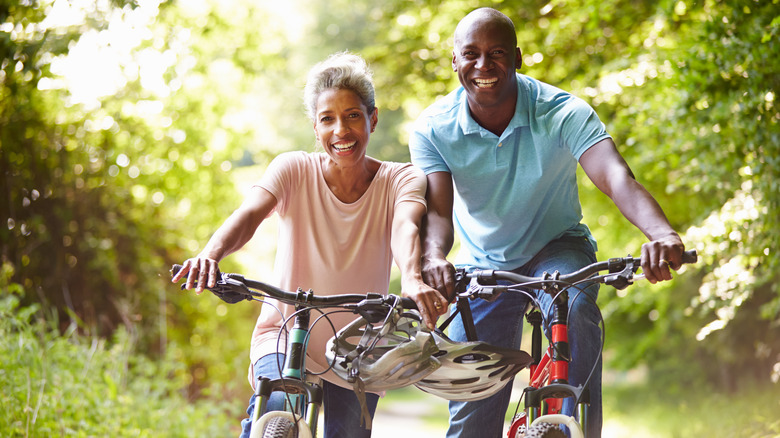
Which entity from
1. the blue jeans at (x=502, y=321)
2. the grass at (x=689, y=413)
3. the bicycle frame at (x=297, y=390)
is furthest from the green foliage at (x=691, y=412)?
the bicycle frame at (x=297, y=390)

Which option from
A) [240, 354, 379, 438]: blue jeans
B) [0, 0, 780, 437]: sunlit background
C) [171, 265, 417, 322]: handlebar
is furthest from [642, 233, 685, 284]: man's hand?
[0, 0, 780, 437]: sunlit background

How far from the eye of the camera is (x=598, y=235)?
943 centimetres

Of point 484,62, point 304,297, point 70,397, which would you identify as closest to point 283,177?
point 304,297

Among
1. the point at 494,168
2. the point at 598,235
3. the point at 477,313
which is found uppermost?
the point at 598,235

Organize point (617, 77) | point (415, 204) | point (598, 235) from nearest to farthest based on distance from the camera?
point (415, 204) → point (617, 77) → point (598, 235)

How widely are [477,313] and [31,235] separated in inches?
222

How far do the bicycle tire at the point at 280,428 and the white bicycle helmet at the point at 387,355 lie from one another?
260 mm

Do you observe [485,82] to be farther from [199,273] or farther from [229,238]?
[199,273]

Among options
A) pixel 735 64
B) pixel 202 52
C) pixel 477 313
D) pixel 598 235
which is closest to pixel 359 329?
pixel 477 313

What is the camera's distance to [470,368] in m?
2.78

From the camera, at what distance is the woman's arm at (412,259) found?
2711mm

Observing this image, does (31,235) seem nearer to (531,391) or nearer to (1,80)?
(1,80)

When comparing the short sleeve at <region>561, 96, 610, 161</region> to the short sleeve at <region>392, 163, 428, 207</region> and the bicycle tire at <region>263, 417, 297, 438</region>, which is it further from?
the bicycle tire at <region>263, 417, 297, 438</region>

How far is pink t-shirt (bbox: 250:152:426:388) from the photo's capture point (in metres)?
3.18
